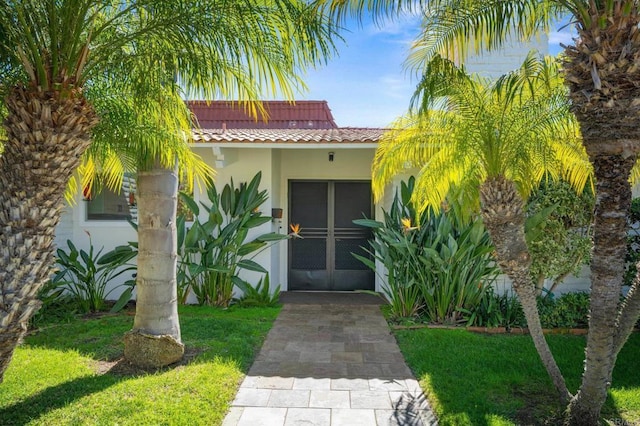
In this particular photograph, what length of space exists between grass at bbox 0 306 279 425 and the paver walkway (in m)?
0.26

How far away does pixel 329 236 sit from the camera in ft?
39.1

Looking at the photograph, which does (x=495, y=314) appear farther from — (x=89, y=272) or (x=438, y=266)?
(x=89, y=272)

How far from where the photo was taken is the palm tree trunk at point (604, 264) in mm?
3982

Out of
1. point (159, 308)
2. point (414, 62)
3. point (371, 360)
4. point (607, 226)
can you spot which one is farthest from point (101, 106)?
point (607, 226)

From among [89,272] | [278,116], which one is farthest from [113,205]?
[278,116]

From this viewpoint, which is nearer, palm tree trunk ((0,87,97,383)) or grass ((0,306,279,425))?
palm tree trunk ((0,87,97,383))

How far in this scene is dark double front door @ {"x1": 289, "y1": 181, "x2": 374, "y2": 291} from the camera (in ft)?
39.0

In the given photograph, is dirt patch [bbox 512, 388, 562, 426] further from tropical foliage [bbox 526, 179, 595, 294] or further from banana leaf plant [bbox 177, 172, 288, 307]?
banana leaf plant [bbox 177, 172, 288, 307]

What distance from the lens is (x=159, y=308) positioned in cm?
610

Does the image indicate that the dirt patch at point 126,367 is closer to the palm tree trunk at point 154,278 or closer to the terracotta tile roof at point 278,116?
the palm tree trunk at point 154,278

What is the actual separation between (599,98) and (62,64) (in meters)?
4.66

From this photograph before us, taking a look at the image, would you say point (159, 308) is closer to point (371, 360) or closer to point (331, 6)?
point (371, 360)

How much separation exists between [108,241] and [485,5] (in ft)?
30.5

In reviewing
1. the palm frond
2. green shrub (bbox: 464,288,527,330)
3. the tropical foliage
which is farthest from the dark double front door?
the palm frond
